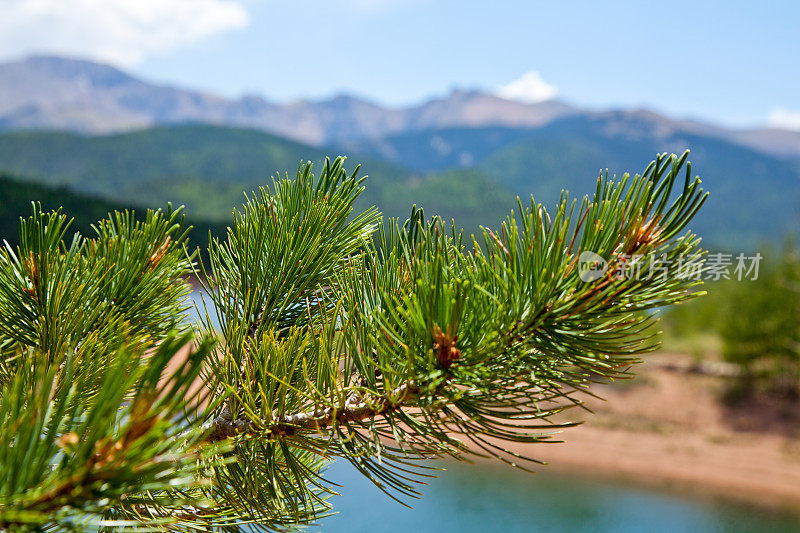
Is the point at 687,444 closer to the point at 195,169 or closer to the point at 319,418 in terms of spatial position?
the point at 319,418

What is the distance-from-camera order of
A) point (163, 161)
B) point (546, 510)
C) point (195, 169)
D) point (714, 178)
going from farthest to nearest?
point (714, 178) → point (195, 169) → point (163, 161) → point (546, 510)

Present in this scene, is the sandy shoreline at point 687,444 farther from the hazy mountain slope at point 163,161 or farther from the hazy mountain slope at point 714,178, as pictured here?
the hazy mountain slope at point 714,178

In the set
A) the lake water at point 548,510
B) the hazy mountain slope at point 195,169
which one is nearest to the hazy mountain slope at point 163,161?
the hazy mountain slope at point 195,169

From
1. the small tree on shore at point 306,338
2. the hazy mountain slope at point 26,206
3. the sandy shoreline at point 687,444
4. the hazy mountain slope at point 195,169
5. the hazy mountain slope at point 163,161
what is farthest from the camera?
the hazy mountain slope at point 163,161

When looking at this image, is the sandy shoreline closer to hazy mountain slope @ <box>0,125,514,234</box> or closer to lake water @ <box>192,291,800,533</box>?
lake water @ <box>192,291,800,533</box>

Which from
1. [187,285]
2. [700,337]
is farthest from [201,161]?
[187,285]

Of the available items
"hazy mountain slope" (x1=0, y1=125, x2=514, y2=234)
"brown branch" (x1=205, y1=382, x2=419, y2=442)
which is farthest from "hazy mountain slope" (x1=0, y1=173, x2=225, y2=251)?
"hazy mountain slope" (x1=0, y1=125, x2=514, y2=234)

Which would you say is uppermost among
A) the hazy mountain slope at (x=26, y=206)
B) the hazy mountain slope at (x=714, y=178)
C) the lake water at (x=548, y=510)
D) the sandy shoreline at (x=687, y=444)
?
the hazy mountain slope at (x=714, y=178)

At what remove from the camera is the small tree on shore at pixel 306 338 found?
0.58 meters

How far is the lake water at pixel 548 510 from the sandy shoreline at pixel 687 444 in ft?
2.69

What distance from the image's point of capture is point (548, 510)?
16.7 m


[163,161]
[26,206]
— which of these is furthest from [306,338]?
[163,161]

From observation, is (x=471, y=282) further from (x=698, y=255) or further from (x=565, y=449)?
(x=565, y=449)

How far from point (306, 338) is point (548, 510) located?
57.8ft
